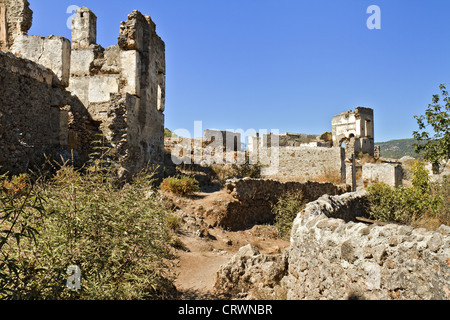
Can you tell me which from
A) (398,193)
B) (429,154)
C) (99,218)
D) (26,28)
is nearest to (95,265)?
(99,218)

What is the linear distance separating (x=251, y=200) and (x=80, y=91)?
297 inches

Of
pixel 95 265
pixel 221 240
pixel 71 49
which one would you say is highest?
pixel 71 49

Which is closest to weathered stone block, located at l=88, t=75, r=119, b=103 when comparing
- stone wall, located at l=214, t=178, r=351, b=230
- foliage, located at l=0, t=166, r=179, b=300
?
stone wall, located at l=214, t=178, r=351, b=230

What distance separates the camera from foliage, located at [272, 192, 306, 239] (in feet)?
35.3

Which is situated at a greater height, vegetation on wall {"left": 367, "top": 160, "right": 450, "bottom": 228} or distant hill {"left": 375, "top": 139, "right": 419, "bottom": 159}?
distant hill {"left": 375, "top": 139, "right": 419, "bottom": 159}

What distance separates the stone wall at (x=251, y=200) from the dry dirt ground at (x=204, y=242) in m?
0.32

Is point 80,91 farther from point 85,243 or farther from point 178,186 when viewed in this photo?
point 85,243

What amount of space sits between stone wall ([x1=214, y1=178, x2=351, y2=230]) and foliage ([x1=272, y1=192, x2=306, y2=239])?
245 millimetres

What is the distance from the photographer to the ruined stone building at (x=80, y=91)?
9.29 metres

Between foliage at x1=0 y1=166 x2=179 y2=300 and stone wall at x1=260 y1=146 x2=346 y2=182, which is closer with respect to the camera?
foliage at x1=0 y1=166 x2=179 y2=300

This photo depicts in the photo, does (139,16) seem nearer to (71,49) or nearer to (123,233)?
(71,49)

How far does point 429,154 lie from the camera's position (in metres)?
9.10

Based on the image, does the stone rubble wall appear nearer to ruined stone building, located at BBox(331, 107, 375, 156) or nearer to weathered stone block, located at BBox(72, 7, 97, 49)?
weathered stone block, located at BBox(72, 7, 97, 49)

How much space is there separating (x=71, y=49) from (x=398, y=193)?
40.5ft
